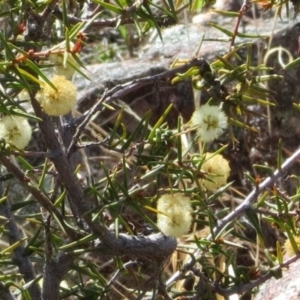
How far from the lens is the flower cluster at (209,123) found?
920mm

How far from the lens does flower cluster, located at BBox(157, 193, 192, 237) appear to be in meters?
0.92

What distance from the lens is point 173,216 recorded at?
918mm

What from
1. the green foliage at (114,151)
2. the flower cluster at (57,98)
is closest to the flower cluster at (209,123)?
the green foliage at (114,151)

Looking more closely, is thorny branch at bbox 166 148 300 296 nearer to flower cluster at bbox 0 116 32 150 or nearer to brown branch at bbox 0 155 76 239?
brown branch at bbox 0 155 76 239

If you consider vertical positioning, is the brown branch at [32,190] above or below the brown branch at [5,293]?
A: above

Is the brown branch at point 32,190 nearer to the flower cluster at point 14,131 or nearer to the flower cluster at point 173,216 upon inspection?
the flower cluster at point 14,131

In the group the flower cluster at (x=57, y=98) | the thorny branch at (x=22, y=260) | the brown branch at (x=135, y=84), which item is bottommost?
the thorny branch at (x=22, y=260)

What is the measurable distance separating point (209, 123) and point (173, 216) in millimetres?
123

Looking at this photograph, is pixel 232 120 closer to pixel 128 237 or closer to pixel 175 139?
pixel 175 139

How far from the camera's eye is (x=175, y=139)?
97 centimetres

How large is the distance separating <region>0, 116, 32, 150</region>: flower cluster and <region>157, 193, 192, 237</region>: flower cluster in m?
0.19

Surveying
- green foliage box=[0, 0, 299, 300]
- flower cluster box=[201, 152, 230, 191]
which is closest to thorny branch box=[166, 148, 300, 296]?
green foliage box=[0, 0, 299, 300]

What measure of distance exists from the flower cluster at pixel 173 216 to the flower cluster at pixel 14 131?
7.4 inches

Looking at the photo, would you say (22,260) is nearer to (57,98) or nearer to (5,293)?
(5,293)
